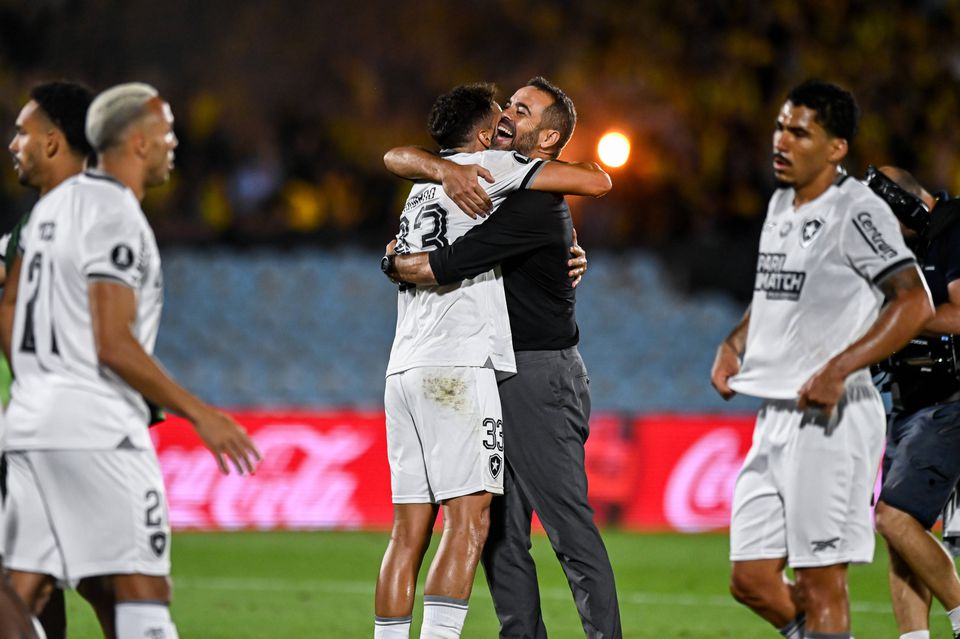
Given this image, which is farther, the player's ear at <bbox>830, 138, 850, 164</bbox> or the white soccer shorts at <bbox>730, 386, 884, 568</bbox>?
the player's ear at <bbox>830, 138, 850, 164</bbox>

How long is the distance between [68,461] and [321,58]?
55.3ft

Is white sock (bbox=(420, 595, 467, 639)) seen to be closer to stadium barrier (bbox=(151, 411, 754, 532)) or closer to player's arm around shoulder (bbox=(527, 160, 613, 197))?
player's arm around shoulder (bbox=(527, 160, 613, 197))

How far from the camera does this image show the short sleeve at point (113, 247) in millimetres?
4289

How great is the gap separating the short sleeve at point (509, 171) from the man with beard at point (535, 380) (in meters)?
0.05

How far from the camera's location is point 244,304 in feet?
60.0

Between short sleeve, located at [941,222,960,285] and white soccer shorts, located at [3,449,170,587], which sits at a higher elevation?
short sleeve, located at [941,222,960,285]

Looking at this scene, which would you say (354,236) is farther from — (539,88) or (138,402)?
(138,402)

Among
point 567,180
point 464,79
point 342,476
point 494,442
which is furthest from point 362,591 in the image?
point 464,79

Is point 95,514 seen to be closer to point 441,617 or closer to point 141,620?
point 141,620

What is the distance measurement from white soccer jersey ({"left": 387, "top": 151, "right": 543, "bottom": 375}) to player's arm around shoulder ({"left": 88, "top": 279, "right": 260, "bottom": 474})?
54.6 inches

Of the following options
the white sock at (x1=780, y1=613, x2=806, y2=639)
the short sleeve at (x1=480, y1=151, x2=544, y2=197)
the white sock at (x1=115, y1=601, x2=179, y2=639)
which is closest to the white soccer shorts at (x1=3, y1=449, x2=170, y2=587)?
the white sock at (x1=115, y1=601, x2=179, y2=639)

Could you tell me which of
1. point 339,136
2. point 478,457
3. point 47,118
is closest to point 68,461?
point 47,118

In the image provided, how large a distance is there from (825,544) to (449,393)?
1580 millimetres

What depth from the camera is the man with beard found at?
220 inches
